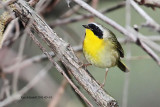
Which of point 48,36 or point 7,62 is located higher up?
point 48,36

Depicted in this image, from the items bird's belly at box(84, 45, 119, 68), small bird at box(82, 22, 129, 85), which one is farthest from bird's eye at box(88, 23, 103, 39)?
bird's belly at box(84, 45, 119, 68)

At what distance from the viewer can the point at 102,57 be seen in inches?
99.1

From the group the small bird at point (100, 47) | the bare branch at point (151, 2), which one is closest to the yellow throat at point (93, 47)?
the small bird at point (100, 47)

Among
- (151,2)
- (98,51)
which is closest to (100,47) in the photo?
(98,51)

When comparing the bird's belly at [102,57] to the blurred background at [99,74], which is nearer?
the bird's belly at [102,57]

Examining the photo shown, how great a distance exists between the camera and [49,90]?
3.06m

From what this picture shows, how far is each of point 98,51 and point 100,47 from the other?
4 centimetres

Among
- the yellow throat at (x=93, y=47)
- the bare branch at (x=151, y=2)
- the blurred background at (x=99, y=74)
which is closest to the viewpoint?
the bare branch at (x=151, y=2)

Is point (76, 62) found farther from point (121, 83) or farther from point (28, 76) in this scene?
point (121, 83)

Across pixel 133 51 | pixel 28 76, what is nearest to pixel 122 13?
pixel 133 51

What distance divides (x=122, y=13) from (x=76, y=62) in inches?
113

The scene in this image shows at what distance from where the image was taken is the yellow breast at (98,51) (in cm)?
249

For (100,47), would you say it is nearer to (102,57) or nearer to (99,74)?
(102,57)

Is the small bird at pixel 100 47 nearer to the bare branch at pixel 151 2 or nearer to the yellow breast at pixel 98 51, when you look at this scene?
the yellow breast at pixel 98 51
